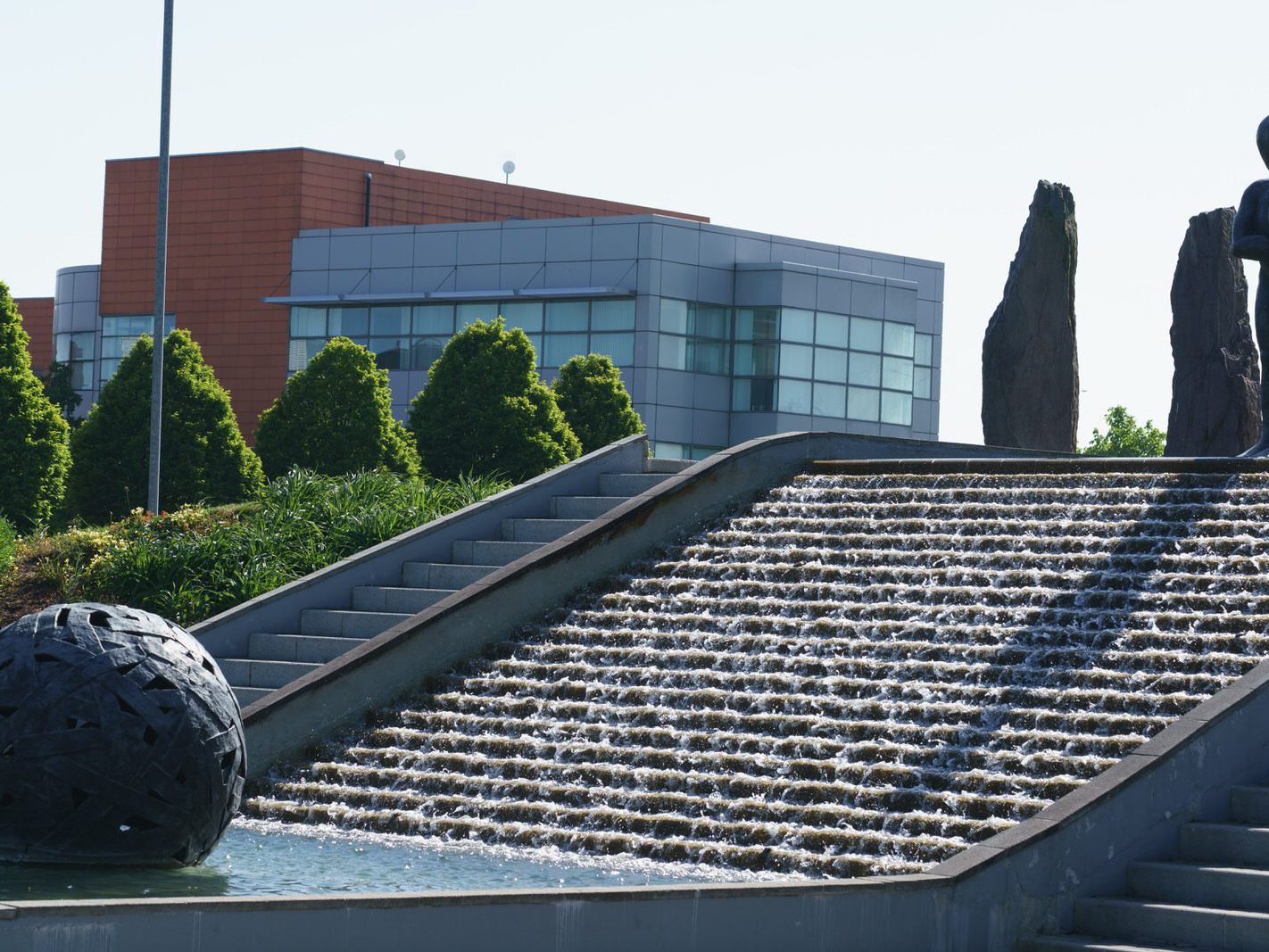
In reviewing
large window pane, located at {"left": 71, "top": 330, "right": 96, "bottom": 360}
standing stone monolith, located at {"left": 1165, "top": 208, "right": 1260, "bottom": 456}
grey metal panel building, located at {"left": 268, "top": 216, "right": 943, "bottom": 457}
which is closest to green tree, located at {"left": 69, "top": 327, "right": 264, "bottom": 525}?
standing stone monolith, located at {"left": 1165, "top": 208, "right": 1260, "bottom": 456}

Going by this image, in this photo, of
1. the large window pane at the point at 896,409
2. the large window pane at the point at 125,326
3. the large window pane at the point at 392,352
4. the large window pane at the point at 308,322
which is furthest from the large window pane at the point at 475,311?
the large window pane at the point at 125,326

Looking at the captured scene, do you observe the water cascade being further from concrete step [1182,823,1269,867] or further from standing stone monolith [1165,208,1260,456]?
standing stone monolith [1165,208,1260,456]

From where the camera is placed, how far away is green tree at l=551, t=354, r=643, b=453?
4159cm

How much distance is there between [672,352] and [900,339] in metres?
7.59

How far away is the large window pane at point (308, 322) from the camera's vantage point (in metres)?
58.5

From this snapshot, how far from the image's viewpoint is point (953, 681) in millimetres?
14062

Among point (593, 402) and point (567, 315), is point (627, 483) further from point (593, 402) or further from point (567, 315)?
point (567, 315)

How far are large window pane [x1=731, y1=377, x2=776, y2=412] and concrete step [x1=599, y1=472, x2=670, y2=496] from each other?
1317 inches

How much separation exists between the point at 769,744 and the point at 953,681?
1435 mm

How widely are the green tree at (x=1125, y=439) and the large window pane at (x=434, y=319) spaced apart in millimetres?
39902

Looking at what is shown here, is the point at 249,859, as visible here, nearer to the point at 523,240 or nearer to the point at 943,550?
the point at 943,550

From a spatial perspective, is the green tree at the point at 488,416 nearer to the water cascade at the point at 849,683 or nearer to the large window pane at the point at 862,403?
the water cascade at the point at 849,683

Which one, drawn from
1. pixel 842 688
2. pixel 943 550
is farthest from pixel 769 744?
pixel 943 550

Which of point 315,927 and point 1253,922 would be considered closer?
point 315,927
